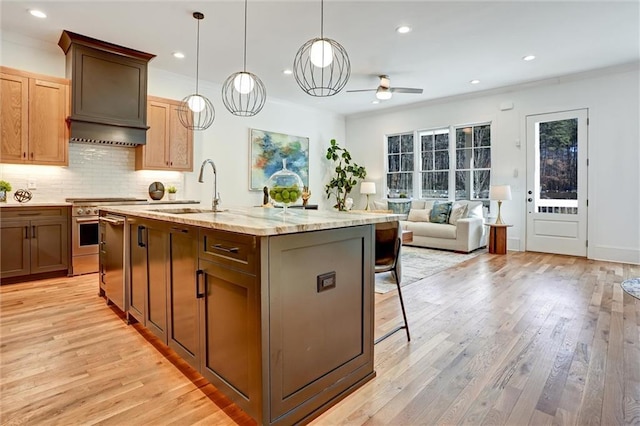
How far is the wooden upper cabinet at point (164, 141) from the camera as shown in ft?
16.8

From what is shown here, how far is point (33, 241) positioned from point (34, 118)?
144 centimetres

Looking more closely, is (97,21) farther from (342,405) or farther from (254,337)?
(342,405)

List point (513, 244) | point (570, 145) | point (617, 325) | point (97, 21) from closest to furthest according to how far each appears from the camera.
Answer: point (617, 325)
point (97, 21)
point (570, 145)
point (513, 244)

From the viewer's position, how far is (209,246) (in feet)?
5.67

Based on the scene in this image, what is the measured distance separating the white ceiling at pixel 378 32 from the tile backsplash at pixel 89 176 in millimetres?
1437

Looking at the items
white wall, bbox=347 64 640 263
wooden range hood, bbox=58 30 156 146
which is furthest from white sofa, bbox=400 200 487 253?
wooden range hood, bbox=58 30 156 146

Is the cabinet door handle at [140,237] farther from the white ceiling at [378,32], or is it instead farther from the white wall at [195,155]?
the white wall at [195,155]

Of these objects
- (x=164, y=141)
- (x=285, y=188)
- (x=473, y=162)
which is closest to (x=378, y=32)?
(x=285, y=188)

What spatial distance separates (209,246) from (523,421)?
5.49 feet

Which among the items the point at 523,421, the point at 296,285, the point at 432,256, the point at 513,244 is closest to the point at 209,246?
the point at 296,285

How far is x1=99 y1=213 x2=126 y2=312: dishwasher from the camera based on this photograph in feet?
9.42

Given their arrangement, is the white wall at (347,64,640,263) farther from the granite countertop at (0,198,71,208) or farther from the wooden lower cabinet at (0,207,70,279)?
the wooden lower cabinet at (0,207,70,279)

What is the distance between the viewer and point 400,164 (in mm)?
8102

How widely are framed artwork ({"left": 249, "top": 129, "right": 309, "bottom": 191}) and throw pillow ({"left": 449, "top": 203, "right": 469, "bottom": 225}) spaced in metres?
3.18
